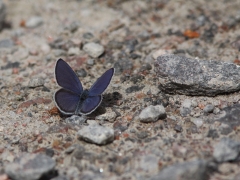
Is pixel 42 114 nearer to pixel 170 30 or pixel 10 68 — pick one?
pixel 10 68

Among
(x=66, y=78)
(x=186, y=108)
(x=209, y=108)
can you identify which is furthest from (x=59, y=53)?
(x=209, y=108)

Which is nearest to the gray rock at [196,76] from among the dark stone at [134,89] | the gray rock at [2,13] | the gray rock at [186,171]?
the dark stone at [134,89]

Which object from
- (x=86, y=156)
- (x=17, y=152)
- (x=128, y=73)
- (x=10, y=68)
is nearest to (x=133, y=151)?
(x=86, y=156)

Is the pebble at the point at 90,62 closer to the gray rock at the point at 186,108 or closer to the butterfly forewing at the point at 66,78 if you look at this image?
the butterfly forewing at the point at 66,78

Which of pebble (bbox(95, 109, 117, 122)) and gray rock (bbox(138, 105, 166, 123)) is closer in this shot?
gray rock (bbox(138, 105, 166, 123))

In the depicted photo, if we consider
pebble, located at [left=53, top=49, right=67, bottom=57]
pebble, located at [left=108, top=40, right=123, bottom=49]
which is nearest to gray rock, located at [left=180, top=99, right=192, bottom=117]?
pebble, located at [left=108, top=40, right=123, bottom=49]

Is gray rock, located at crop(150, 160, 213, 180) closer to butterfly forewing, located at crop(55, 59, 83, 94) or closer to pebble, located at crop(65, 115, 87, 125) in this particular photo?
pebble, located at crop(65, 115, 87, 125)
